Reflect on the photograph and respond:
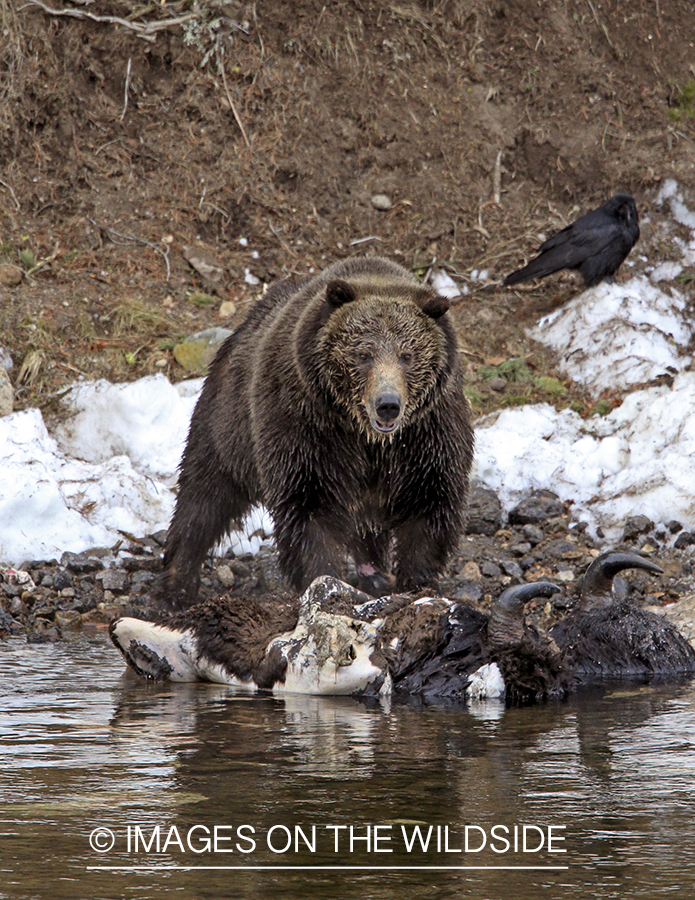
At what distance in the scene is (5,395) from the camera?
1084cm

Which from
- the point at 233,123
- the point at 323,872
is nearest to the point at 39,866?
the point at 323,872

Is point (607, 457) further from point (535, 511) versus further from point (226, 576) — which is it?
point (226, 576)

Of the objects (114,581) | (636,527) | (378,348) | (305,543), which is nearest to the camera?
(378,348)

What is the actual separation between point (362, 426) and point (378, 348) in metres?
0.45

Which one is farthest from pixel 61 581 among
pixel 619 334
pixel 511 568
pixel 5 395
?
pixel 619 334

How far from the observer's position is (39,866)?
3.22 metres

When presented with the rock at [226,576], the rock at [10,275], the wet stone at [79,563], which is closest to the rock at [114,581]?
the wet stone at [79,563]

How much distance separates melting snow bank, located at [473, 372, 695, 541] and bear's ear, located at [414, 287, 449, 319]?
3.30 m

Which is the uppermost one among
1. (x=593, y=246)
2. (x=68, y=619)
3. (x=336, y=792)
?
(x=593, y=246)

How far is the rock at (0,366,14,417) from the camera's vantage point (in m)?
10.8

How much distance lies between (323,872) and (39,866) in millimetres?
764

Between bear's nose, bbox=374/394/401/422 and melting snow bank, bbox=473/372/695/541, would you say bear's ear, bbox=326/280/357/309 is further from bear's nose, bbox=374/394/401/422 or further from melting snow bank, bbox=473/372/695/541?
melting snow bank, bbox=473/372/695/541

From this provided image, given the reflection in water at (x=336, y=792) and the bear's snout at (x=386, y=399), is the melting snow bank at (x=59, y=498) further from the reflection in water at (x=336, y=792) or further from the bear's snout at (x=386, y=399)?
the bear's snout at (x=386, y=399)

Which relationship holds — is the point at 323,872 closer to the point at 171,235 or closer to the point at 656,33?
the point at 171,235
